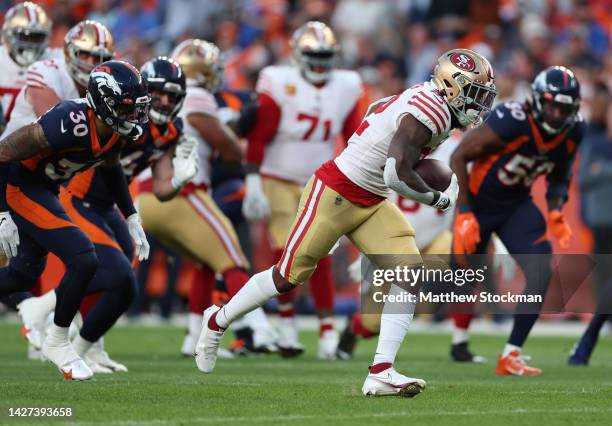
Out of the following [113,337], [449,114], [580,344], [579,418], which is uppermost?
[449,114]

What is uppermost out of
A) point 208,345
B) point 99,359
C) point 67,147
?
point 67,147

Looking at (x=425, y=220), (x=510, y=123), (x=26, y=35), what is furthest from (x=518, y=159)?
(x=26, y=35)

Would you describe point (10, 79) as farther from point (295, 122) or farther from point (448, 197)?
point (448, 197)

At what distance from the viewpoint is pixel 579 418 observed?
224 inches

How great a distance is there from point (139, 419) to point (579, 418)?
193 centimetres

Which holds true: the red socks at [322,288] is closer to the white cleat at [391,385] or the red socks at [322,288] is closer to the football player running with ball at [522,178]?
the football player running with ball at [522,178]

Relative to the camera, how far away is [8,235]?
6.67 metres

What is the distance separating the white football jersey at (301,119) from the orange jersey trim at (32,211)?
335 cm

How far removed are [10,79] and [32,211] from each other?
2815 millimetres

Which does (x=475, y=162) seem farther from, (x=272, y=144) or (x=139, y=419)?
(x=139, y=419)

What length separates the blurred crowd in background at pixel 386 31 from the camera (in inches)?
593

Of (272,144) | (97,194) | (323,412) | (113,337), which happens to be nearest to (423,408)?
(323,412)

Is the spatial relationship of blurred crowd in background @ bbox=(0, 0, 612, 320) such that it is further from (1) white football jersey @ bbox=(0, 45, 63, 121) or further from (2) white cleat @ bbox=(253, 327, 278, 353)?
(1) white football jersey @ bbox=(0, 45, 63, 121)

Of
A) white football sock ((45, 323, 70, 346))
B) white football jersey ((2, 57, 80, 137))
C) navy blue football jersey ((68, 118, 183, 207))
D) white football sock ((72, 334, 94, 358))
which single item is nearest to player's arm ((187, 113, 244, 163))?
navy blue football jersey ((68, 118, 183, 207))
